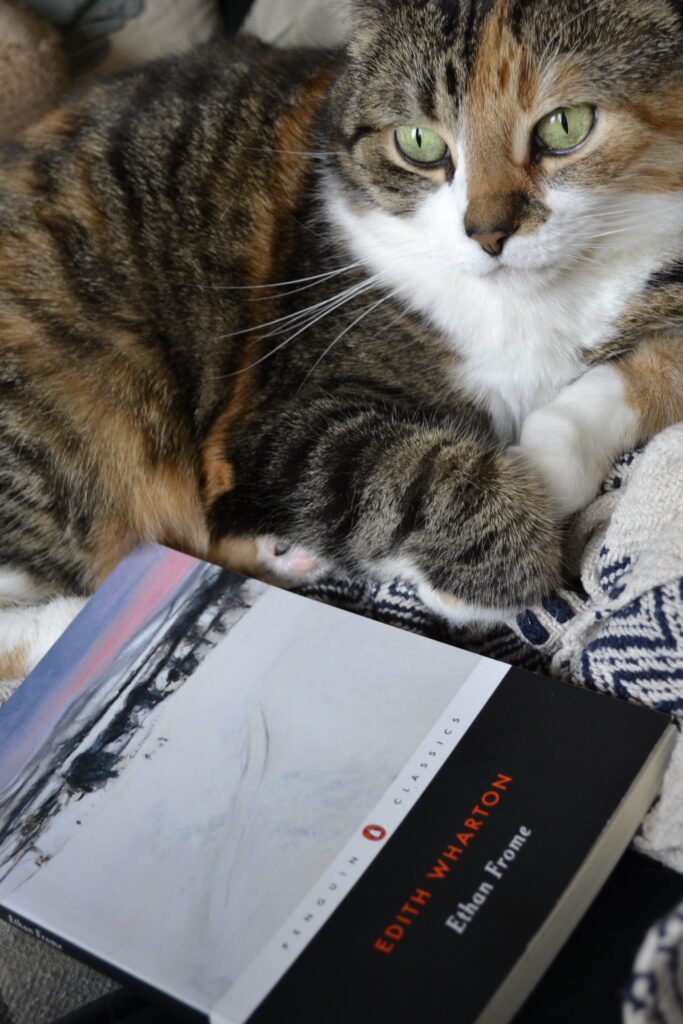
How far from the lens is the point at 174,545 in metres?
1.09

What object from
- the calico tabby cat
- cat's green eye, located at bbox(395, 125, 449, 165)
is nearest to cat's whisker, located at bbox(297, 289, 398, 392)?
the calico tabby cat

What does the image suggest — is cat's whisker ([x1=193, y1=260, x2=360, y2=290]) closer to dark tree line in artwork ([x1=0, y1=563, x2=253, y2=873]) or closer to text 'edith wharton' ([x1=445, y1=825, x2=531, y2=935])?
dark tree line in artwork ([x1=0, y1=563, x2=253, y2=873])

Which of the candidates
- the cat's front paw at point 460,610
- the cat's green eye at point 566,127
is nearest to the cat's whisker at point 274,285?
the cat's green eye at point 566,127

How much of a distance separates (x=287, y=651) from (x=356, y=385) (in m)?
0.35

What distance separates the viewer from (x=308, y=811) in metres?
0.71

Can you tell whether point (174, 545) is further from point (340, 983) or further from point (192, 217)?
point (340, 983)

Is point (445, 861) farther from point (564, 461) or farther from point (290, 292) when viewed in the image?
point (290, 292)

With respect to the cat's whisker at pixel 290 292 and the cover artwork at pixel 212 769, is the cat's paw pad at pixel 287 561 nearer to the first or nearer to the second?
the cover artwork at pixel 212 769

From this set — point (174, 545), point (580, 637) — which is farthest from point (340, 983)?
point (174, 545)

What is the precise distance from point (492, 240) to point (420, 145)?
0.16 metres

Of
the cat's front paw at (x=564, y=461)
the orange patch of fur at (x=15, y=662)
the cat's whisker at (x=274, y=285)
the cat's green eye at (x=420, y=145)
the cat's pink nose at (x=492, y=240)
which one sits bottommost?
the orange patch of fur at (x=15, y=662)

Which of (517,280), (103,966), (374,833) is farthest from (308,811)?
(517,280)

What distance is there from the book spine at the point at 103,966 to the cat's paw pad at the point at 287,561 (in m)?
0.45

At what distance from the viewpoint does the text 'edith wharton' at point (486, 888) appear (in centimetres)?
61
